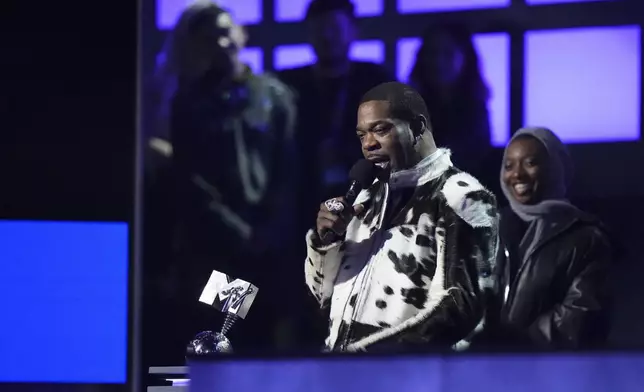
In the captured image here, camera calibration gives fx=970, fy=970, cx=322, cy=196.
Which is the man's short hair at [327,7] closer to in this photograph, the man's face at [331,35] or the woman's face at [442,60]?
the man's face at [331,35]

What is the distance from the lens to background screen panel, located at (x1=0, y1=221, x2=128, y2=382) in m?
4.29

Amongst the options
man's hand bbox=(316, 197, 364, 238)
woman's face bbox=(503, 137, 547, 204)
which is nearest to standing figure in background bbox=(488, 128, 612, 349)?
woman's face bbox=(503, 137, 547, 204)

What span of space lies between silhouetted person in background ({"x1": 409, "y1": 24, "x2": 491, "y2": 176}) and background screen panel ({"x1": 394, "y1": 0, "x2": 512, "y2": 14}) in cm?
8

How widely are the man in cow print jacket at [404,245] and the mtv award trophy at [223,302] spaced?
277 mm

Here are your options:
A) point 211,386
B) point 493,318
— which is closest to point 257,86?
point 493,318

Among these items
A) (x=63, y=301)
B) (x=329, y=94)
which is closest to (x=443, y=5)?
(x=329, y=94)

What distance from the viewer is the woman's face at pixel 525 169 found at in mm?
3832

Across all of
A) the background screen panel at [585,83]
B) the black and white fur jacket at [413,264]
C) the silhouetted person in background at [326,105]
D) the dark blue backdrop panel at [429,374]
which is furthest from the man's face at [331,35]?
the dark blue backdrop panel at [429,374]

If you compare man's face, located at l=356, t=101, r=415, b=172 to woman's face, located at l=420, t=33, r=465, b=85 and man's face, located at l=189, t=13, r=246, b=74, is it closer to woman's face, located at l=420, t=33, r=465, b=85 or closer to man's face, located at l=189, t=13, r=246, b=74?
woman's face, located at l=420, t=33, r=465, b=85

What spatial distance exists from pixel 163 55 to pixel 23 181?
90 cm

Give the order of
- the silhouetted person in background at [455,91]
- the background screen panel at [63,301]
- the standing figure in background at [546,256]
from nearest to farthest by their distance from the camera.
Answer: the standing figure in background at [546,256]
the silhouetted person in background at [455,91]
the background screen panel at [63,301]

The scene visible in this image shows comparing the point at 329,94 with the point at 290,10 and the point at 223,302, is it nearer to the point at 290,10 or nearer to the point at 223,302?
the point at 290,10

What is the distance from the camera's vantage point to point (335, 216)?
13.0 feet

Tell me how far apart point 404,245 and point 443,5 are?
0.99 metres
